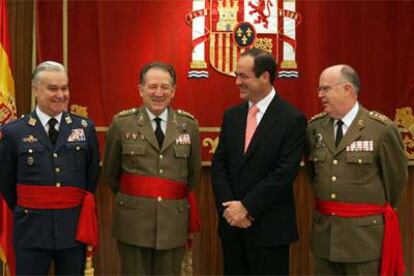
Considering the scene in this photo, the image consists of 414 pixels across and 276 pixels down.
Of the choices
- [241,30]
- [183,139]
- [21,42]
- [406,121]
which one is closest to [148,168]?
[183,139]

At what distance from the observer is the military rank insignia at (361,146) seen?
267cm

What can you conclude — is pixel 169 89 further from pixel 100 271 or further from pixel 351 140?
pixel 100 271

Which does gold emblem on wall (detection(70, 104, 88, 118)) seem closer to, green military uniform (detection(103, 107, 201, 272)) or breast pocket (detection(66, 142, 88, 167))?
green military uniform (detection(103, 107, 201, 272))

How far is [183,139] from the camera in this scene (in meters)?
2.95

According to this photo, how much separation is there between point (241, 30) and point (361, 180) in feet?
4.93

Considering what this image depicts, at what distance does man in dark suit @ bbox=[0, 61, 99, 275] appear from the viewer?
8.77 ft

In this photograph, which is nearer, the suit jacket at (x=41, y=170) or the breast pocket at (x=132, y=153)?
the suit jacket at (x=41, y=170)

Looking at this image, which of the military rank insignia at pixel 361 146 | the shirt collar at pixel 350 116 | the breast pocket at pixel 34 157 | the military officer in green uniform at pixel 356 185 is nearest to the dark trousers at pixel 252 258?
the military officer in green uniform at pixel 356 185

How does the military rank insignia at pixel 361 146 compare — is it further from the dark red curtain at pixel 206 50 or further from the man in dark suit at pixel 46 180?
the man in dark suit at pixel 46 180

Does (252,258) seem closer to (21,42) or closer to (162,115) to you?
(162,115)

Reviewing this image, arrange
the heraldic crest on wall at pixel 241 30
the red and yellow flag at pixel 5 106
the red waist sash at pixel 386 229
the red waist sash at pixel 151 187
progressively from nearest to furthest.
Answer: the red waist sash at pixel 386 229 < the red waist sash at pixel 151 187 < the red and yellow flag at pixel 5 106 < the heraldic crest on wall at pixel 241 30

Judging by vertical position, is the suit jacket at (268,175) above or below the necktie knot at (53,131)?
below

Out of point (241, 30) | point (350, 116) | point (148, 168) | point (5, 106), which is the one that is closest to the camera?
point (350, 116)

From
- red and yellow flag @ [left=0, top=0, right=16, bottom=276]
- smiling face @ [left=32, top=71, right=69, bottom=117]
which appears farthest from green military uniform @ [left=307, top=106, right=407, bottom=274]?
red and yellow flag @ [left=0, top=0, right=16, bottom=276]
